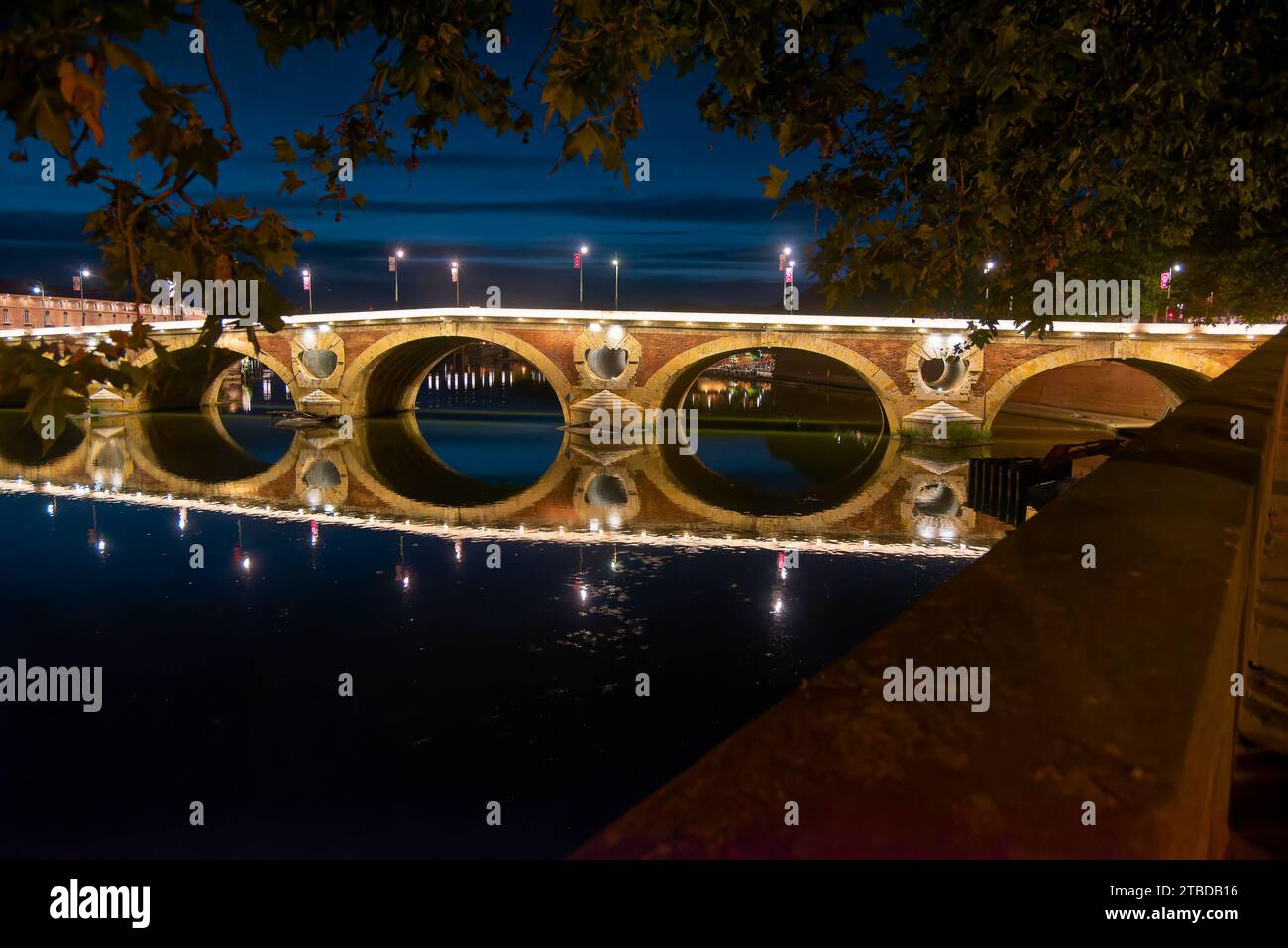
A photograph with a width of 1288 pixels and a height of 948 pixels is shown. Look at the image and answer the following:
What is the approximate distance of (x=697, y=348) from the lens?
1521 inches

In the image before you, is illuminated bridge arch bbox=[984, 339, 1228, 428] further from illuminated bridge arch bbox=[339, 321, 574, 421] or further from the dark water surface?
illuminated bridge arch bbox=[339, 321, 574, 421]

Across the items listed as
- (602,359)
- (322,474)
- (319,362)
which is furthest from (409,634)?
(319,362)

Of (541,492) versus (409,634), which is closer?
(409,634)

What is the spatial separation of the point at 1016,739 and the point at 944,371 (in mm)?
39057

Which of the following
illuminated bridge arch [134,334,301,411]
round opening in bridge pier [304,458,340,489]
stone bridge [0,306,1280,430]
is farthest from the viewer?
illuminated bridge arch [134,334,301,411]

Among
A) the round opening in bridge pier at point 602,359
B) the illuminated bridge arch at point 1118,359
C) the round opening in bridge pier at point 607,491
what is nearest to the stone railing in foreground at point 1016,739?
the round opening in bridge pier at point 607,491

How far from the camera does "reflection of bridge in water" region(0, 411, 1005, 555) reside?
814 inches

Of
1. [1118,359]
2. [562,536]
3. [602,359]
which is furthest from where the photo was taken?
[602,359]

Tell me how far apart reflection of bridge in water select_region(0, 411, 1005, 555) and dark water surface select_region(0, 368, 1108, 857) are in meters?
0.17

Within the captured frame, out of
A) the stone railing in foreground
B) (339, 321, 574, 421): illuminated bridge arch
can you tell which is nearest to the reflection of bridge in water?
(339, 321, 574, 421): illuminated bridge arch

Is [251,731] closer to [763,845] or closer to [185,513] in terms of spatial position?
[763,845]

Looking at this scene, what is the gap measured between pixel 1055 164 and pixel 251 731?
9538 mm

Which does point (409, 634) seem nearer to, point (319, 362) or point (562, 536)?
point (562, 536)

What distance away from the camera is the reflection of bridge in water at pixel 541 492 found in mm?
20672
